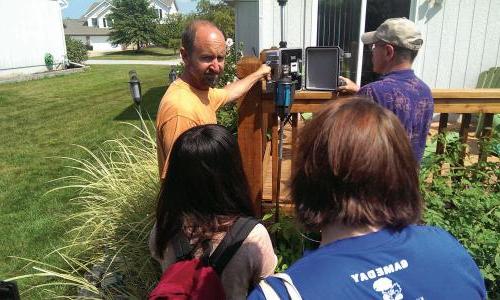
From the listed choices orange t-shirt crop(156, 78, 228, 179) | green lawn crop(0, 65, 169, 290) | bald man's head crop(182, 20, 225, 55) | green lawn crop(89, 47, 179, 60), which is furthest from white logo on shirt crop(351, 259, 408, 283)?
green lawn crop(89, 47, 179, 60)

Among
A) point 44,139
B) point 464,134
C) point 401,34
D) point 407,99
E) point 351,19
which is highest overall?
point 351,19

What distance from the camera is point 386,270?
39.5 inches

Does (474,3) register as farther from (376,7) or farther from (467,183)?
(467,183)

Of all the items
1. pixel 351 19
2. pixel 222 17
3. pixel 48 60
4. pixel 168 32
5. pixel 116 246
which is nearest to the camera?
pixel 116 246

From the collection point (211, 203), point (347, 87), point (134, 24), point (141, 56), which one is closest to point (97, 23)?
point (134, 24)

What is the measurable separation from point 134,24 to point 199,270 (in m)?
55.3

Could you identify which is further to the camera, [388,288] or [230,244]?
[230,244]

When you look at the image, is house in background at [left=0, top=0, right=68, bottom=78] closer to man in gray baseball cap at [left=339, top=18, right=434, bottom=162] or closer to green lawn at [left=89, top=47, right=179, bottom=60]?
green lawn at [left=89, top=47, right=179, bottom=60]

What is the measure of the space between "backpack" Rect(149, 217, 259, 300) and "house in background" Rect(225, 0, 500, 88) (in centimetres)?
552

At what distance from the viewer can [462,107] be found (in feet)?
9.54

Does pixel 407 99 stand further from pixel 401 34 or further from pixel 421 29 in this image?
pixel 421 29

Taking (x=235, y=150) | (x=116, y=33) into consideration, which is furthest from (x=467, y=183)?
(x=116, y=33)

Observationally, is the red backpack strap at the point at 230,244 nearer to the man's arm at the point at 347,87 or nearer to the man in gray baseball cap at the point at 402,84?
the man in gray baseball cap at the point at 402,84

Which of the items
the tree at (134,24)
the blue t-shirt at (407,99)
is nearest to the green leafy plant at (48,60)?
the blue t-shirt at (407,99)
